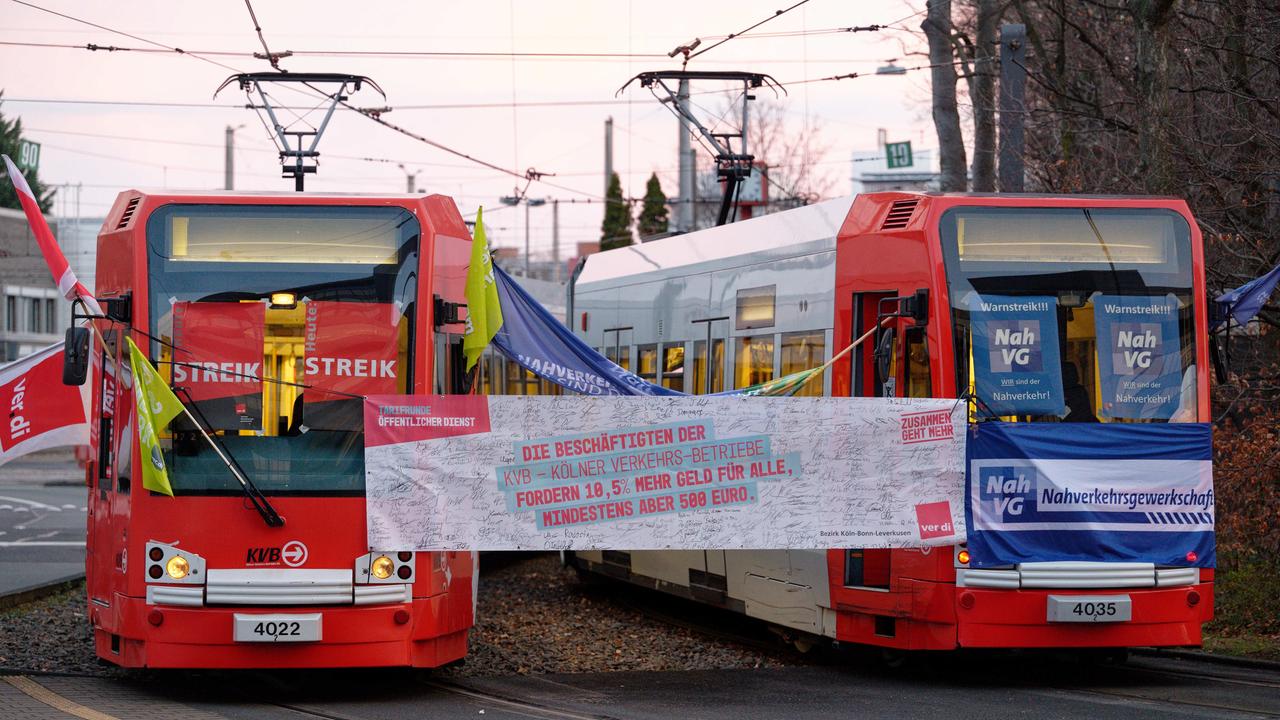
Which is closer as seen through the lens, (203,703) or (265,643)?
(265,643)

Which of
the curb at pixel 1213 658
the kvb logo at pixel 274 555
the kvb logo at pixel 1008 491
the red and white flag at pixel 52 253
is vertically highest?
the red and white flag at pixel 52 253

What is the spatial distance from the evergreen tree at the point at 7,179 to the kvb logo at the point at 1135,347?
190 ft

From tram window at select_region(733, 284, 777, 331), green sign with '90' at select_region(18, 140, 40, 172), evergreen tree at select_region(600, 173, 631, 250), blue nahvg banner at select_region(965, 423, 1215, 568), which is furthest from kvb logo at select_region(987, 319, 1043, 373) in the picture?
evergreen tree at select_region(600, 173, 631, 250)

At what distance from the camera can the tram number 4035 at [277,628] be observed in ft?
34.9

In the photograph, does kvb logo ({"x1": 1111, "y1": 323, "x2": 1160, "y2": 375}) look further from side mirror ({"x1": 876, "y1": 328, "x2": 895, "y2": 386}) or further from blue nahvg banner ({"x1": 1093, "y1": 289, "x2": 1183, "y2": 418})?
side mirror ({"x1": 876, "y1": 328, "x2": 895, "y2": 386})

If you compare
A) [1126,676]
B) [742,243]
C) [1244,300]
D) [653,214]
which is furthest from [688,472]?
[653,214]

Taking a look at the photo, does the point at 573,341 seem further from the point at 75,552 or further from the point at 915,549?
the point at 75,552

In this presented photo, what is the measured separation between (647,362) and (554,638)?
12.0ft

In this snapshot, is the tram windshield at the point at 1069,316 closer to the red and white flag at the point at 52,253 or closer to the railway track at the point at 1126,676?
the railway track at the point at 1126,676

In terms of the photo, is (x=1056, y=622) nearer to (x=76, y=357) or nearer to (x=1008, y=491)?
(x=1008, y=491)

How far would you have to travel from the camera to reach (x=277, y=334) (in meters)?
11.0

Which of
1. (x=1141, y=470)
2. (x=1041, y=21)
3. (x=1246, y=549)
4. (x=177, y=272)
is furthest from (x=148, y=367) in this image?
(x=1041, y=21)

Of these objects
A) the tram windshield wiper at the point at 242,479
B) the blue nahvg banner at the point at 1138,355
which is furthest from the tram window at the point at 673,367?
the tram windshield wiper at the point at 242,479

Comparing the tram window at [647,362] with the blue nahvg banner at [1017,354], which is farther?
the tram window at [647,362]
